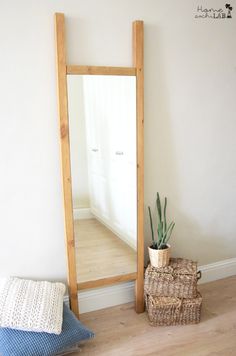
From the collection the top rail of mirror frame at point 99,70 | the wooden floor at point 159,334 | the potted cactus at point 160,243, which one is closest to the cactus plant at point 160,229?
the potted cactus at point 160,243

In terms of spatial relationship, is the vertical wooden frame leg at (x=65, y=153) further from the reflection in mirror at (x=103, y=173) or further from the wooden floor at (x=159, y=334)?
the wooden floor at (x=159, y=334)

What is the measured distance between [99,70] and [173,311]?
1.69 metres

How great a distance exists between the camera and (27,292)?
6.59 ft

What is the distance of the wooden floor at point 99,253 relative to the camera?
2.25 meters

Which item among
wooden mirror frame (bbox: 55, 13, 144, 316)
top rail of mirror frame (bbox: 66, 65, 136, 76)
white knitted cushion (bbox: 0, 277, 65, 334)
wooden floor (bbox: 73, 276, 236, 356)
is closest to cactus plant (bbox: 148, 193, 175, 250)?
wooden mirror frame (bbox: 55, 13, 144, 316)

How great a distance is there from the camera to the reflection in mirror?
2.12 meters

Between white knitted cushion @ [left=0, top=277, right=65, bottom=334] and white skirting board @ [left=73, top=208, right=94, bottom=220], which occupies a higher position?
white skirting board @ [left=73, top=208, right=94, bottom=220]

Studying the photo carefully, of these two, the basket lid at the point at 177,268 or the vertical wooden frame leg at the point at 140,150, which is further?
the basket lid at the point at 177,268

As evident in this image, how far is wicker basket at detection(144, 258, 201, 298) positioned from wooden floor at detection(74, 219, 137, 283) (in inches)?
7.1

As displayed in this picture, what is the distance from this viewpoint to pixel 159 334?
2.19 meters

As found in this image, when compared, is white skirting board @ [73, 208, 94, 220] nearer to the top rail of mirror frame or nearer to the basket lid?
the basket lid

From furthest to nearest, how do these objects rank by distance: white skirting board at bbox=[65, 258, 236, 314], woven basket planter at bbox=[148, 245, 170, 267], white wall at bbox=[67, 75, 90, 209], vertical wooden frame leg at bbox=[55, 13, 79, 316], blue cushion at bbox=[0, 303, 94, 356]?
white skirting board at bbox=[65, 258, 236, 314] < woven basket planter at bbox=[148, 245, 170, 267] < white wall at bbox=[67, 75, 90, 209] < vertical wooden frame leg at bbox=[55, 13, 79, 316] < blue cushion at bbox=[0, 303, 94, 356]

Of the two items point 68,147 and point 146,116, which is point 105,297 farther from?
point 146,116

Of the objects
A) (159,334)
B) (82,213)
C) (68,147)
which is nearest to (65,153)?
(68,147)
